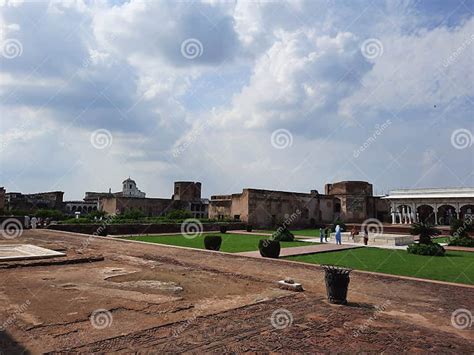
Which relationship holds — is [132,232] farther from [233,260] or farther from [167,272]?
[167,272]

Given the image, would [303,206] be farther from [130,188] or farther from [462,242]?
[130,188]

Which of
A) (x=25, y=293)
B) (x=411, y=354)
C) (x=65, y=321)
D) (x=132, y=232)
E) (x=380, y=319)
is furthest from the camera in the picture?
(x=132, y=232)

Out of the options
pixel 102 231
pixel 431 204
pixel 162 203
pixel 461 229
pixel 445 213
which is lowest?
pixel 102 231

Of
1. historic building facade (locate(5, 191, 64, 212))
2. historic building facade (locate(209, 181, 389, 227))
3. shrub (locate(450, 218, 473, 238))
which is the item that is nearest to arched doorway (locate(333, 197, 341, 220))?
historic building facade (locate(209, 181, 389, 227))

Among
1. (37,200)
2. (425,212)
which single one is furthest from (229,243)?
(37,200)

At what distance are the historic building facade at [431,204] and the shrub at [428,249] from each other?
24.8 meters

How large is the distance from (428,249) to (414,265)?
3.34 metres

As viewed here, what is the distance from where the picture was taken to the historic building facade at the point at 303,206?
34.5 m

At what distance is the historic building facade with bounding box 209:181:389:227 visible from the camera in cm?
3450

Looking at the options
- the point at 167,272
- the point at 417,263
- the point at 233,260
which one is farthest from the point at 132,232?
the point at 417,263

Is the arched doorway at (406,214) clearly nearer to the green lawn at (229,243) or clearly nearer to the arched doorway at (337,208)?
the arched doorway at (337,208)

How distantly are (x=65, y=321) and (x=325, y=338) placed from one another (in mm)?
3496

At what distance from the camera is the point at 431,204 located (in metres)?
37.2

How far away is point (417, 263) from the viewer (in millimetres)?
11984
